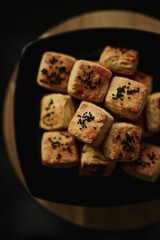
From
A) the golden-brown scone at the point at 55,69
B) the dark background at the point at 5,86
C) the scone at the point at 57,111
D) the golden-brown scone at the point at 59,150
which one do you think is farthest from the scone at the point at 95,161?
the dark background at the point at 5,86

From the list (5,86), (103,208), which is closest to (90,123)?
(103,208)

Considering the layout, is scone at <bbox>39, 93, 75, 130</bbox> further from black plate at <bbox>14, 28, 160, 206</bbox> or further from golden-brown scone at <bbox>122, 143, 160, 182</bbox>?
golden-brown scone at <bbox>122, 143, 160, 182</bbox>

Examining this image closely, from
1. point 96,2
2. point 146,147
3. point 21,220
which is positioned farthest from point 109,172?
point 96,2

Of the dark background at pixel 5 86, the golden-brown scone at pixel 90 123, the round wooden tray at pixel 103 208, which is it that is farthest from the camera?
the dark background at pixel 5 86

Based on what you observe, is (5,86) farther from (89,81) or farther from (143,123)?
(143,123)

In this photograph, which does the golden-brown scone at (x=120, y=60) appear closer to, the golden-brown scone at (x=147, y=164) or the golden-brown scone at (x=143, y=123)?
the golden-brown scone at (x=143, y=123)

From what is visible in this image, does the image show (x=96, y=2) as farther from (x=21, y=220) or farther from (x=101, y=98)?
(x=21, y=220)
